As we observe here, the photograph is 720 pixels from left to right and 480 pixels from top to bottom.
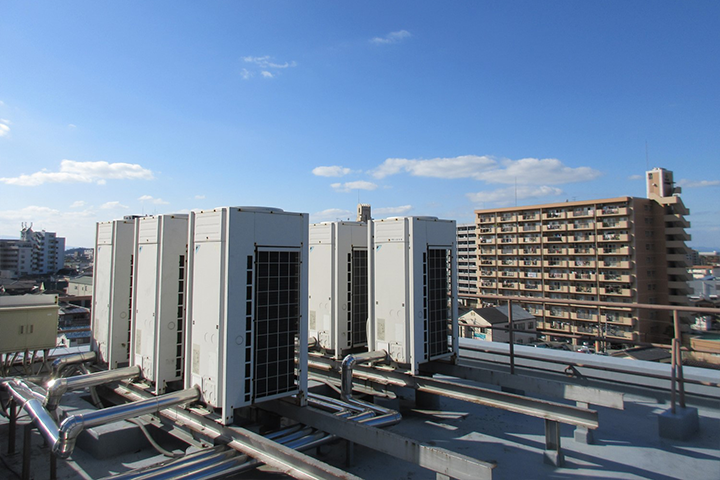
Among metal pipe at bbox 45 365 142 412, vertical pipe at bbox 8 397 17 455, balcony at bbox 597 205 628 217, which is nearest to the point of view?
metal pipe at bbox 45 365 142 412

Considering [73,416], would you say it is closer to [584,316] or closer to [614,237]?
[614,237]

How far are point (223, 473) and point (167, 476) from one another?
0.40 meters

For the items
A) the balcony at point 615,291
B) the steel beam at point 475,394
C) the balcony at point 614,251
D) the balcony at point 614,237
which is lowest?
the balcony at point 615,291

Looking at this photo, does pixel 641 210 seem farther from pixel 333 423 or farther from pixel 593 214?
pixel 333 423

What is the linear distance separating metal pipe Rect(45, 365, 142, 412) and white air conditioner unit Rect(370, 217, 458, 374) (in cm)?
311

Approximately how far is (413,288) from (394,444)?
262cm

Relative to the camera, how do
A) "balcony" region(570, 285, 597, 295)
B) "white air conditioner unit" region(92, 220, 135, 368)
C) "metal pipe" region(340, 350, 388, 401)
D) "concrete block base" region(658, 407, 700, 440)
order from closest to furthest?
"concrete block base" region(658, 407, 700, 440) → "metal pipe" region(340, 350, 388, 401) → "white air conditioner unit" region(92, 220, 135, 368) → "balcony" region(570, 285, 597, 295)

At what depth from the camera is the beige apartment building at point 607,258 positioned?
160 feet

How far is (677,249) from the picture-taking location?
48.7 metres

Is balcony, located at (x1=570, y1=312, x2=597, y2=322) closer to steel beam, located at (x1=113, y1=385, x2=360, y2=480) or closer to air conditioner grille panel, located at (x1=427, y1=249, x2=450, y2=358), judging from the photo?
air conditioner grille panel, located at (x1=427, y1=249, x2=450, y2=358)

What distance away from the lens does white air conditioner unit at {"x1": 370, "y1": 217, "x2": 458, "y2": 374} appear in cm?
549

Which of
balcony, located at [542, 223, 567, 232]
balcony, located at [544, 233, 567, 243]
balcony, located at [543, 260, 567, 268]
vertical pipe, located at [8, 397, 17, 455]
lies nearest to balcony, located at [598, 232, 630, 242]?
balcony, located at [544, 233, 567, 243]

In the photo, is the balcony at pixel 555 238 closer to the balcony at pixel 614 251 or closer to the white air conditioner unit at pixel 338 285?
the balcony at pixel 614 251

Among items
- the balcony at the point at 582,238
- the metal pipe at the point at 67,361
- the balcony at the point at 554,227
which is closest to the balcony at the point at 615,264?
the balcony at the point at 582,238
